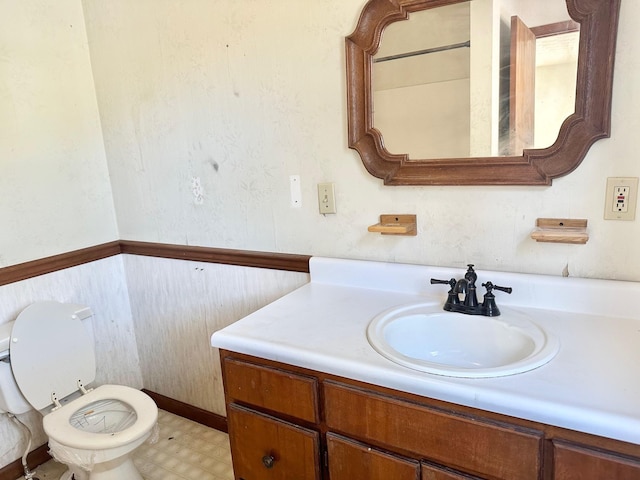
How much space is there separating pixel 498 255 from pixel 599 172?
1.17 feet

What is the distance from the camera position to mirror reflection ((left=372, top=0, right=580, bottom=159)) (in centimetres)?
119

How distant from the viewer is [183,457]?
204cm

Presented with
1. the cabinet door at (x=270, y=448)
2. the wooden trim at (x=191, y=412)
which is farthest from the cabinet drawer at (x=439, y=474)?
the wooden trim at (x=191, y=412)

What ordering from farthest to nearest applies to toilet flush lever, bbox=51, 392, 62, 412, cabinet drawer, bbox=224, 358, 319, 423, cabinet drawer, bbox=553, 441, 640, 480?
toilet flush lever, bbox=51, 392, 62, 412, cabinet drawer, bbox=224, 358, 319, 423, cabinet drawer, bbox=553, 441, 640, 480

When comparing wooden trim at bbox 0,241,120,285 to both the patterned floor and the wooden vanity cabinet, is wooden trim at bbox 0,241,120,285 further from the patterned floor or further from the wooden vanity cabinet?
the wooden vanity cabinet

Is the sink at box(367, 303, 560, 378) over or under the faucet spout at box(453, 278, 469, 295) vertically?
under

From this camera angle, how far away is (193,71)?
6.08ft

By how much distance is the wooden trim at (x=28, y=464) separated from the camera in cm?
192

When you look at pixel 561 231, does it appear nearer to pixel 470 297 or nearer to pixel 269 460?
pixel 470 297

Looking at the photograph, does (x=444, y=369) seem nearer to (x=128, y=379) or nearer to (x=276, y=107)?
(x=276, y=107)

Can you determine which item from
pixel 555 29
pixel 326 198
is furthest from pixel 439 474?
pixel 555 29

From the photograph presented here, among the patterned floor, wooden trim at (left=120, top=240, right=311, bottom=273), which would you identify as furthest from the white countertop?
the patterned floor

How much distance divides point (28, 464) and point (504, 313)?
2.16m

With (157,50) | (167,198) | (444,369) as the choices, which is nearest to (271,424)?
(444,369)
